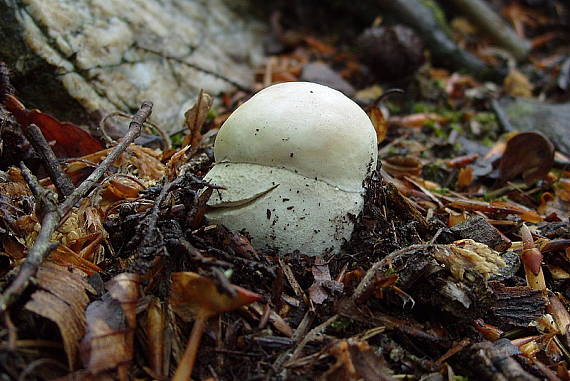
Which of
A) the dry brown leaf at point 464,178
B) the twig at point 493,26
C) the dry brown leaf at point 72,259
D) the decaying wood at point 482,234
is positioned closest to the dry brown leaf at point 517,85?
the twig at point 493,26

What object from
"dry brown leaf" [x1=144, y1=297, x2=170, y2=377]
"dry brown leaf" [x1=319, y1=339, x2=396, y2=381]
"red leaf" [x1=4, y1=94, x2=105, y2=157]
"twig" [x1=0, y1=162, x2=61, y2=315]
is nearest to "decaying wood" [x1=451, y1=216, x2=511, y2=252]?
"dry brown leaf" [x1=319, y1=339, x2=396, y2=381]

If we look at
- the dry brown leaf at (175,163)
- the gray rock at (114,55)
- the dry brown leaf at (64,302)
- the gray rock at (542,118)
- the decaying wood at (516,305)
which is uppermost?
the gray rock at (114,55)

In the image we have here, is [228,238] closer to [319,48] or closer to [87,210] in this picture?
[87,210]

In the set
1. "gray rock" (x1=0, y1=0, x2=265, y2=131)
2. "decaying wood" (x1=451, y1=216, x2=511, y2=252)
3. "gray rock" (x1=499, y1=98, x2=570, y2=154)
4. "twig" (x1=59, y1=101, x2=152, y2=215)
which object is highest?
"gray rock" (x1=0, y1=0, x2=265, y2=131)

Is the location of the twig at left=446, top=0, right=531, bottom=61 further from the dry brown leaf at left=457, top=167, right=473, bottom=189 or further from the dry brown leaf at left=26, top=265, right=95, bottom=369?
the dry brown leaf at left=26, top=265, right=95, bottom=369

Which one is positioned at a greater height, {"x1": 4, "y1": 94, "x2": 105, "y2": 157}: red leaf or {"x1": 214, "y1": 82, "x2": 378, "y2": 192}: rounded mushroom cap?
{"x1": 4, "y1": 94, "x2": 105, "y2": 157}: red leaf

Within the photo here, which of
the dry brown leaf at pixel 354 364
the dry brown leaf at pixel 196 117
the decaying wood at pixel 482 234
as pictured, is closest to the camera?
the dry brown leaf at pixel 354 364

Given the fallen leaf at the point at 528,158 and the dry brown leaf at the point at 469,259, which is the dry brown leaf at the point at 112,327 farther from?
the fallen leaf at the point at 528,158
